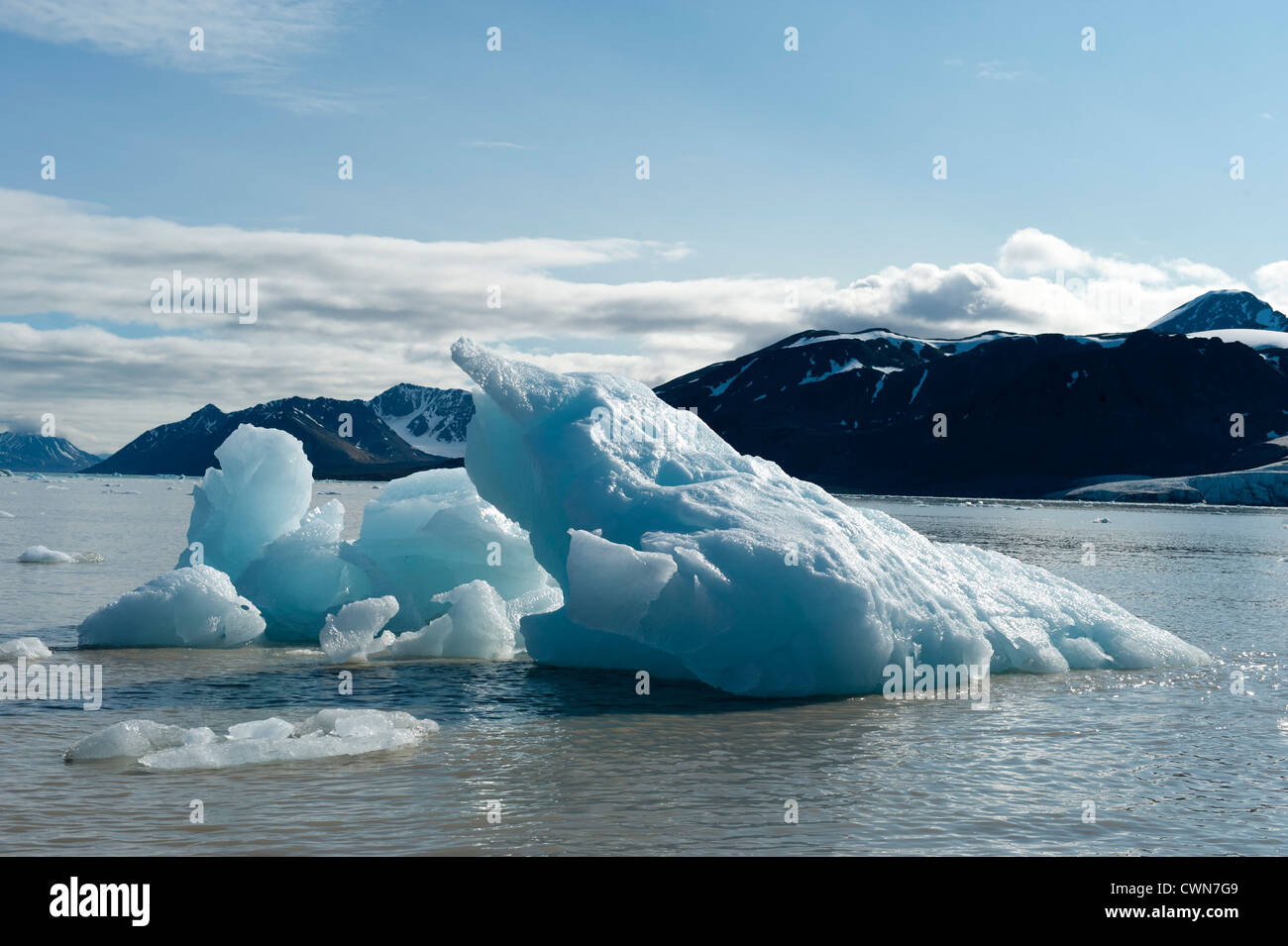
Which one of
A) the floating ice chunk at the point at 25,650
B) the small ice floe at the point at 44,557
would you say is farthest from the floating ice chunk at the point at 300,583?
the small ice floe at the point at 44,557

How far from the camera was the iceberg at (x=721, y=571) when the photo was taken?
14.2m

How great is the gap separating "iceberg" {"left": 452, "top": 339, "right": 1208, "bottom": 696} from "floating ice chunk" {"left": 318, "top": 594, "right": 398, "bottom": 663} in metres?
2.41

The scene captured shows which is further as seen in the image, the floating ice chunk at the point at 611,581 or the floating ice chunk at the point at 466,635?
the floating ice chunk at the point at 466,635

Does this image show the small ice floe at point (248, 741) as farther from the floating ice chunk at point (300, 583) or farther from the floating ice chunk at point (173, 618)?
the floating ice chunk at point (300, 583)

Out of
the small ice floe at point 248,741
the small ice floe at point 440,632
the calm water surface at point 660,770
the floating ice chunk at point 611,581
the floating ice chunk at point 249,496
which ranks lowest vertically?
the calm water surface at point 660,770

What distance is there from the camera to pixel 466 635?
17.6 metres

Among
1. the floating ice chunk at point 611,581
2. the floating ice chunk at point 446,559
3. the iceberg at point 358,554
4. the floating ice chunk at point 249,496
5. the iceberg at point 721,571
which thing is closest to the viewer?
the floating ice chunk at point 611,581

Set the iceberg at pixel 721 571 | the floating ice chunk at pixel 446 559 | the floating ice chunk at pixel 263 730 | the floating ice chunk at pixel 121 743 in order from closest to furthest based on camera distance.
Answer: the floating ice chunk at pixel 121 743, the floating ice chunk at pixel 263 730, the iceberg at pixel 721 571, the floating ice chunk at pixel 446 559

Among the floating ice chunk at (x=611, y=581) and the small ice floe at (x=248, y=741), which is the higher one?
the floating ice chunk at (x=611, y=581)

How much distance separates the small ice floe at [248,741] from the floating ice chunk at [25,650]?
20.7ft

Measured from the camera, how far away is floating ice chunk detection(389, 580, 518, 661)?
1764cm
